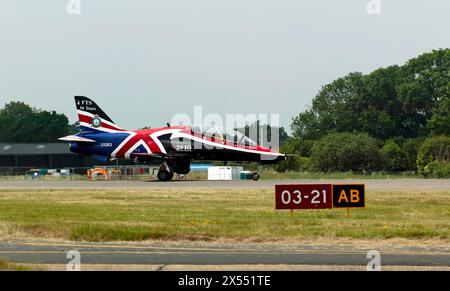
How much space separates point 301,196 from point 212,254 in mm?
7748

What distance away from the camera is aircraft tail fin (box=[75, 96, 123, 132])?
53.7 metres

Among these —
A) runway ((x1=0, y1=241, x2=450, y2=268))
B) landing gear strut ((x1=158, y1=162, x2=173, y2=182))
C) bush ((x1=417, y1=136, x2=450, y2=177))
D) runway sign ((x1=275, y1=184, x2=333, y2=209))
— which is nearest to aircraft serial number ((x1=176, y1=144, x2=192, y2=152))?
landing gear strut ((x1=158, y1=162, x2=173, y2=182))

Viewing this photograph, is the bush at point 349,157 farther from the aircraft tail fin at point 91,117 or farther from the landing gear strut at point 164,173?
the aircraft tail fin at point 91,117

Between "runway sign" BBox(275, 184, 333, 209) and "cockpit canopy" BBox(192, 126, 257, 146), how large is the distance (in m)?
26.1

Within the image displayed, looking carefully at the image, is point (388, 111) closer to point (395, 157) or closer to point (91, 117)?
point (395, 157)

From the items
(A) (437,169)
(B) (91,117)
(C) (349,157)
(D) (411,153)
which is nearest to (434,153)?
(C) (349,157)

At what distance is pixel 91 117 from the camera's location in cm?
5372

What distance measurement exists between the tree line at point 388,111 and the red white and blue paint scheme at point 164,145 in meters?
33.5

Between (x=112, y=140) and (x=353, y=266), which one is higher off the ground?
(x=112, y=140)
